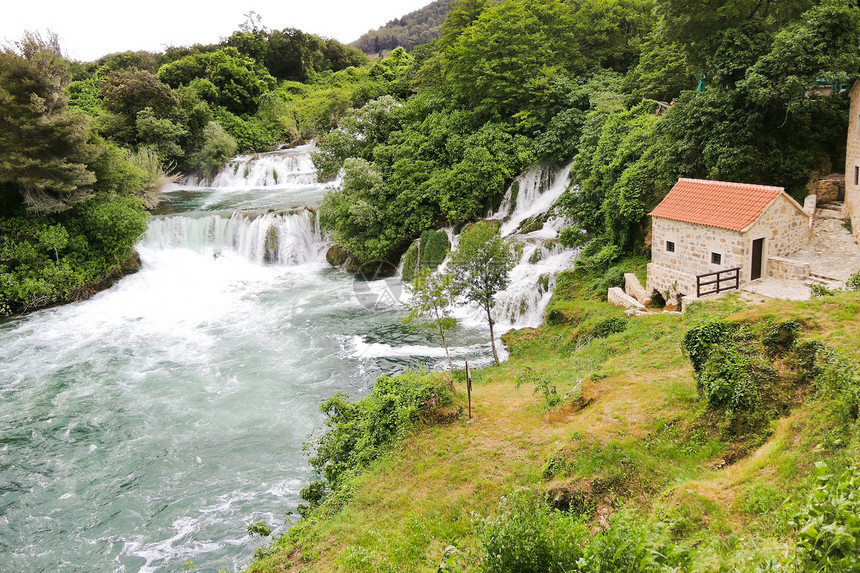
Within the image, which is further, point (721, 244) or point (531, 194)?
point (531, 194)

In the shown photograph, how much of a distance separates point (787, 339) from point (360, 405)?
8475 mm

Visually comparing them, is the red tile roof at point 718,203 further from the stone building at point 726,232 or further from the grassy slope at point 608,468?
the grassy slope at point 608,468

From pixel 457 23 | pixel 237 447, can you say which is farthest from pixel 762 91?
pixel 457 23

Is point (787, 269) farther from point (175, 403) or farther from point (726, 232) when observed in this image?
point (175, 403)

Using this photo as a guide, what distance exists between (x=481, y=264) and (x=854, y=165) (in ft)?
36.6

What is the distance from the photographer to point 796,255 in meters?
15.6

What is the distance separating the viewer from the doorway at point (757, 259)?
1484cm

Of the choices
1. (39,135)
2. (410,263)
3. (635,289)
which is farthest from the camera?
(410,263)

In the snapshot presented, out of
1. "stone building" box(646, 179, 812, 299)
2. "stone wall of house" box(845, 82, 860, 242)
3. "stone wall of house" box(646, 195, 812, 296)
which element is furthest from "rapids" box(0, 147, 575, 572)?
"stone wall of house" box(845, 82, 860, 242)

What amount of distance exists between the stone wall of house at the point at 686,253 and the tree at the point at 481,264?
4.44 m

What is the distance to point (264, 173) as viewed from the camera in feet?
136

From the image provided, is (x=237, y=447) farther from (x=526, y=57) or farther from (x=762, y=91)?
(x=526, y=57)

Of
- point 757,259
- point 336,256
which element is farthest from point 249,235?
point 757,259

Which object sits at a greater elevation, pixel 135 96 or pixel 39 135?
pixel 135 96
